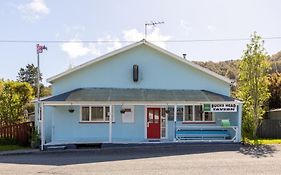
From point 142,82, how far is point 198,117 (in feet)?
13.6

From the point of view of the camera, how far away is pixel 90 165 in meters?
16.1

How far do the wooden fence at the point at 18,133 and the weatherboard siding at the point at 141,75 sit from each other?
3.00m

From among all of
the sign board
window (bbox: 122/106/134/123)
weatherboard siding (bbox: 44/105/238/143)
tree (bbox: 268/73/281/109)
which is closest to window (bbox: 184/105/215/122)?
weatherboard siding (bbox: 44/105/238/143)

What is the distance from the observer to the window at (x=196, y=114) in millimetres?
26328

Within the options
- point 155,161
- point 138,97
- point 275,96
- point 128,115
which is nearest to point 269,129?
point 275,96

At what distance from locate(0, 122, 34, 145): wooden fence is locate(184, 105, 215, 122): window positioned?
31.1ft

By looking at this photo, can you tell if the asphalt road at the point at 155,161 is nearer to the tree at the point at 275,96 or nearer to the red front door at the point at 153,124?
the red front door at the point at 153,124

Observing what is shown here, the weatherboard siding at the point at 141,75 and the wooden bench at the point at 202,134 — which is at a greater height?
the weatherboard siding at the point at 141,75

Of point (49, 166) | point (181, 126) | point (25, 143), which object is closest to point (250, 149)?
point (181, 126)

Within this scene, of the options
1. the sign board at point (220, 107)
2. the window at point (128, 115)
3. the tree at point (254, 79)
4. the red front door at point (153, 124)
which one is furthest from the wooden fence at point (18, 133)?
the tree at point (254, 79)

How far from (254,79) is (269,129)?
469cm

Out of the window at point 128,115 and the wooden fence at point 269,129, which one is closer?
the window at point 128,115

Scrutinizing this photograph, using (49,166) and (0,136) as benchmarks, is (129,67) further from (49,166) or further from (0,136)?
(49,166)

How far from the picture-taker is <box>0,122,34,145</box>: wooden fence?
24331mm
